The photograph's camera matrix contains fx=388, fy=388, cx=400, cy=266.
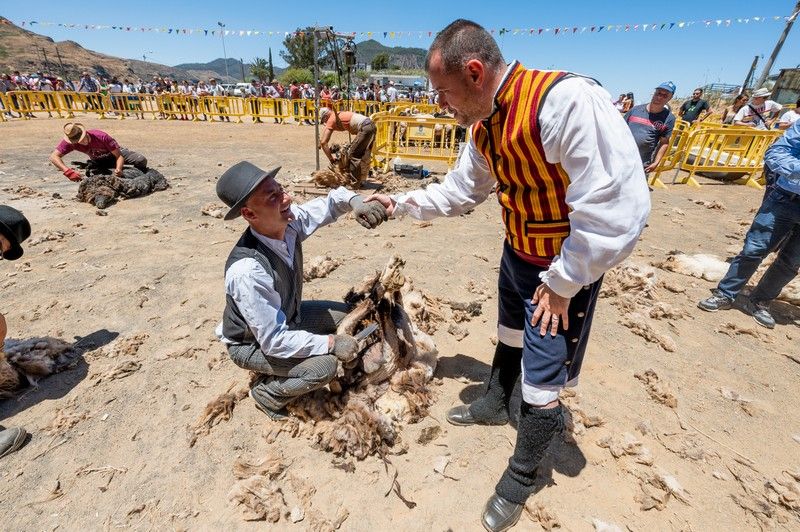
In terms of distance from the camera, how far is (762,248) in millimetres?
4008

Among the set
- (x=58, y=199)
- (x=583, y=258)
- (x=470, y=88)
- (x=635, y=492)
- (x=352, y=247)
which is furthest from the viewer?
(x=58, y=199)

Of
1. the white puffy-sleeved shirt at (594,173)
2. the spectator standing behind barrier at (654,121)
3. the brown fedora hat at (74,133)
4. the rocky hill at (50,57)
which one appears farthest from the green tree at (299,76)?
the white puffy-sleeved shirt at (594,173)

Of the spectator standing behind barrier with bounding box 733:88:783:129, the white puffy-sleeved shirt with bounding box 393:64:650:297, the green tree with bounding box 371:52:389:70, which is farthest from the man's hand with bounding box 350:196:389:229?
the green tree with bounding box 371:52:389:70

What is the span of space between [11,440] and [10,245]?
1.40 m

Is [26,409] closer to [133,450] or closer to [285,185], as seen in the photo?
[133,450]

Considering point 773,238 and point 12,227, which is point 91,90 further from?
point 773,238

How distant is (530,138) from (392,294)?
1.69 meters

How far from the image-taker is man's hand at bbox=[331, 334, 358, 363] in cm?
257

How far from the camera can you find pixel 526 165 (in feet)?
5.62

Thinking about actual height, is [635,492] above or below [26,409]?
above

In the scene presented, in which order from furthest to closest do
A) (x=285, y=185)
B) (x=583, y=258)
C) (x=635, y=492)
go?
(x=285, y=185) < (x=635, y=492) < (x=583, y=258)

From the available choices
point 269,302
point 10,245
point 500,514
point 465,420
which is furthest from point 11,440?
point 500,514

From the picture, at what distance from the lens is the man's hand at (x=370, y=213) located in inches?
99.7

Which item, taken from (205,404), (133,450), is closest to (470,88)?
(205,404)
